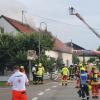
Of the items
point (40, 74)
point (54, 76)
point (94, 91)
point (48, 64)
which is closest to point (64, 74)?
point (40, 74)

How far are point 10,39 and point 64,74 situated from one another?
1801 centimetres

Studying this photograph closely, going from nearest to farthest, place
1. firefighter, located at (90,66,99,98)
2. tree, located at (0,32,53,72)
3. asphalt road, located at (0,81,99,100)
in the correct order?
1. firefighter, located at (90,66,99,98)
2. asphalt road, located at (0,81,99,100)
3. tree, located at (0,32,53,72)

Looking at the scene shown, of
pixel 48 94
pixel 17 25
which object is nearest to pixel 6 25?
pixel 17 25

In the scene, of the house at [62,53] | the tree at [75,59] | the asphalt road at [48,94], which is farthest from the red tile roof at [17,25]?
the asphalt road at [48,94]

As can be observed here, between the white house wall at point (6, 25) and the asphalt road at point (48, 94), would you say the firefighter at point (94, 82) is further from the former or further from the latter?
the white house wall at point (6, 25)

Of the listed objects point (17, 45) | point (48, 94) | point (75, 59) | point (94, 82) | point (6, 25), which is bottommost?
point (48, 94)

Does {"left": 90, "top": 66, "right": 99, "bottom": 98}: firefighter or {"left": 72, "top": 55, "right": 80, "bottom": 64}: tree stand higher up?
{"left": 72, "top": 55, "right": 80, "bottom": 64}: tree

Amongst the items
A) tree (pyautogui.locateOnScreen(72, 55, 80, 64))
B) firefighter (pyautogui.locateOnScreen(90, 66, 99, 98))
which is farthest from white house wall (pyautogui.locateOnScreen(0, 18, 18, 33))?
firefighter (pyautogui.locateOnScreen(90, 66, 99, 98))

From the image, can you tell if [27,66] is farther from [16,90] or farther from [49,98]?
[16,90]

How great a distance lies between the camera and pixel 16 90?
62.1 feet

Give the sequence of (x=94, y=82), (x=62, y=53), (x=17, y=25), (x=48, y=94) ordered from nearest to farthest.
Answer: (x=94, y=82) → (x=48, y=94) → (x=17, y=25) → (x=62, y=53)

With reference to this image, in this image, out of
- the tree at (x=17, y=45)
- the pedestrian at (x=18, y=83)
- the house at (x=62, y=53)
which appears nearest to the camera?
the pedestrian at (x=18, y=83)

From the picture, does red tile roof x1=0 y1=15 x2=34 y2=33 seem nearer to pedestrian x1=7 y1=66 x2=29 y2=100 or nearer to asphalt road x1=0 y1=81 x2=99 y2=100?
asphalt road x1=0 y1=81 x2=99 y2=100

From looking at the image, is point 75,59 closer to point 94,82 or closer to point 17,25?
point 17,25
